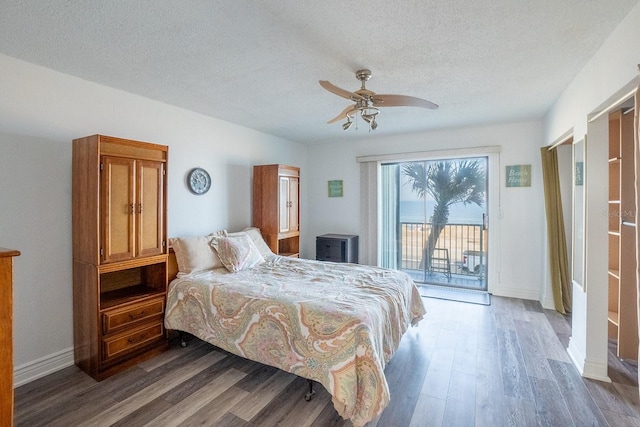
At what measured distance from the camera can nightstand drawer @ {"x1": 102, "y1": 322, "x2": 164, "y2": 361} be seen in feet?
7.79

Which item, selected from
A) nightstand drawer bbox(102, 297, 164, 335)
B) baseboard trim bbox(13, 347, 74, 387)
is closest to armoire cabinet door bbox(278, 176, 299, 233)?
nightstand drawer bbox(102, 297, 164, 335)

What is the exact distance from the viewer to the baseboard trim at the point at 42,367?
2264 millimetres

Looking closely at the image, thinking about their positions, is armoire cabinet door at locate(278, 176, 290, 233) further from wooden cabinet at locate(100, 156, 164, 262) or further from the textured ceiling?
wooden cabinet at locate(100, 156, 164, 262)

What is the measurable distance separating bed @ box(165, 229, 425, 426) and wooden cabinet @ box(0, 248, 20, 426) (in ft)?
4.38

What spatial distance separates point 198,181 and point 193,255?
1.03m

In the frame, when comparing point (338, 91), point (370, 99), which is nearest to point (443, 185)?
point (370, 99)

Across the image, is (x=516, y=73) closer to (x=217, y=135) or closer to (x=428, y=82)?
(x=428, y=82)

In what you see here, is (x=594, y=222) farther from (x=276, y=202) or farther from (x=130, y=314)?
(x=130, y=314)

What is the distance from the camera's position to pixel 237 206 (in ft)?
14.0

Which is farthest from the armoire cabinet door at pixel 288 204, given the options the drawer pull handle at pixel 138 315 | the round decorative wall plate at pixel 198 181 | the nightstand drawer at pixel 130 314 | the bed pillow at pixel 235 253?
the drawer pull handle at pixel 138 315

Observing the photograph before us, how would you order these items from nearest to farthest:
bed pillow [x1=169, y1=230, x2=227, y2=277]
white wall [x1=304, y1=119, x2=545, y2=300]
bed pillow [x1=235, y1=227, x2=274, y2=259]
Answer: bed pillow [x1=169, y1=230, x2=227, y2=277] → bed pillow [x1=235, y1=227, x2=274, y2=259] → white wall [x1=304, y1=119, x2=545, y2=300]

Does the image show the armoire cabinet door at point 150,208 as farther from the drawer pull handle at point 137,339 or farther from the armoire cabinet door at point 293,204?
the armoire cabinet door at point 293,204

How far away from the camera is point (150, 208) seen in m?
2.68

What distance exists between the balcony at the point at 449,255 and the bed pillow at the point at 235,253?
9.18 feet
